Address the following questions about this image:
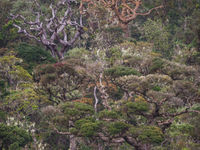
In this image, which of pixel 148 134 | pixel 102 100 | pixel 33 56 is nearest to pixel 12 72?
pixel 33 56

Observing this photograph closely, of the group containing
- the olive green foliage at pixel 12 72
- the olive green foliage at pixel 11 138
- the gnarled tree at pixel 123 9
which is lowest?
the olive green foliage at pixel 11 138

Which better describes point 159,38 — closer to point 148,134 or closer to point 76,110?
point 76,110

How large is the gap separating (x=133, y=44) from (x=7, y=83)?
47.2 ft

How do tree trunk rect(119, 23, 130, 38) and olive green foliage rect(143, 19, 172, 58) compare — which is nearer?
olive green foliage rect(143, 19, 172, 58)

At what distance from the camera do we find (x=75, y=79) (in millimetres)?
26750

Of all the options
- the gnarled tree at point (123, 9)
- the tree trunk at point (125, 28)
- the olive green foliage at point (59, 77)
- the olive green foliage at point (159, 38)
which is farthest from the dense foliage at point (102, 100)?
the gnarled tree at point (123, 9)

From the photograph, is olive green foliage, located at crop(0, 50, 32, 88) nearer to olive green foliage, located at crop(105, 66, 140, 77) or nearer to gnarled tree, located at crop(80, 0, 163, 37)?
olive green foliage, located at crop(105, 66, 140, 77)

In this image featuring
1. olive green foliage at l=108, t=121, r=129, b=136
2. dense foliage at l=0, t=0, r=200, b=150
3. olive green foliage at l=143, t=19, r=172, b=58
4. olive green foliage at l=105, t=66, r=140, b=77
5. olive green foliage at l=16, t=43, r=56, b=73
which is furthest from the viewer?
olive green foliage at l=143, t=19, r=172, b=58

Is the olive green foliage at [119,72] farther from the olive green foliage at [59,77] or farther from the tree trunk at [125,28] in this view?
the tree trunk at [125,28]

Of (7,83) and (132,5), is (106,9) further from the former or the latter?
(7,83)

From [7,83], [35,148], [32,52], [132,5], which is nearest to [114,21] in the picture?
[132,5]

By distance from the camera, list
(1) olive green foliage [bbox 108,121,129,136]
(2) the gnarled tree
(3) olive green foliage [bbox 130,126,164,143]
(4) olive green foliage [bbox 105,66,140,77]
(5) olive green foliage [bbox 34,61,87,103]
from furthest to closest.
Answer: (2) the gnarled tree, (5) olive green foliage [bbox 34,61,87,103], (4) olive green foliage [bbox 105,66,140,77], (1) olive green foliage [bbox 108,121,129,136], (3) olive green foliage [bbox 130,126,164,143]

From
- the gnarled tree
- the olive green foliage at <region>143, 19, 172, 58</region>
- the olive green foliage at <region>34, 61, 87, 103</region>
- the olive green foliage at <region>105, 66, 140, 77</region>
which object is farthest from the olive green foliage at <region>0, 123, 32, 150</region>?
the gnarled tree

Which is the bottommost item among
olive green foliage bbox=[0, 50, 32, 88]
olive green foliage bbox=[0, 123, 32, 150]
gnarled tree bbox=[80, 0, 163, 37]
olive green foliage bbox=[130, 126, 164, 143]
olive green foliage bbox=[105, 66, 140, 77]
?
olive green foliage bbox=[0, 123, 32, 150]
